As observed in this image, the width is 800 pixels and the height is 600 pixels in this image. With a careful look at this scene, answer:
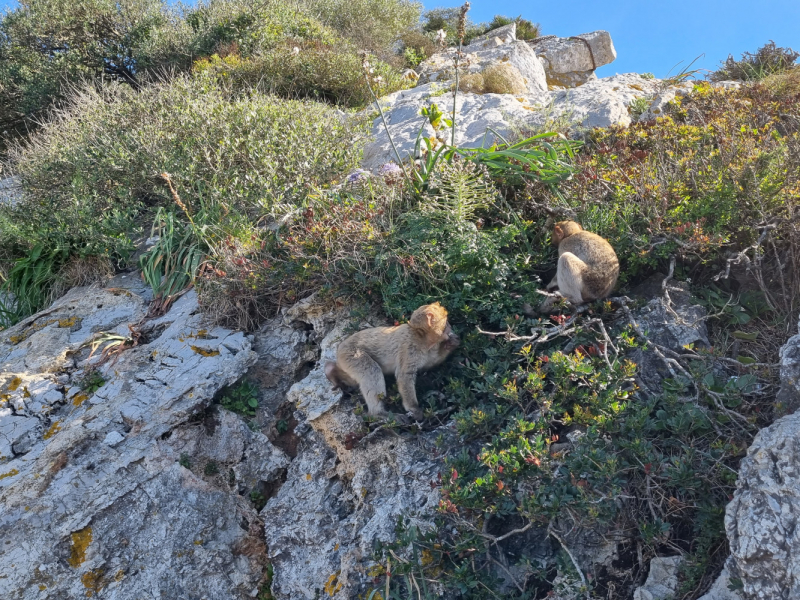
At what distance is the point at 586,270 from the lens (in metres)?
4.79

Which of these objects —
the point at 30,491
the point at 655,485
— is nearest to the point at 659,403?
the point at 655,485

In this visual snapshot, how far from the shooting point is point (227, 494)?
186 inches

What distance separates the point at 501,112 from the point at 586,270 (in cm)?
423

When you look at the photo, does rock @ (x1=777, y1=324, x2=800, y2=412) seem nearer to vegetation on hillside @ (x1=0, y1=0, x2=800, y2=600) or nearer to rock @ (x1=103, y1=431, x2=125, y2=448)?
vegetation on hillside @ (x1=0, y1=0, x2=800, y2=600)

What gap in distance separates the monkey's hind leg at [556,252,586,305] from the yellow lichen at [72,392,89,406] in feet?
15.3

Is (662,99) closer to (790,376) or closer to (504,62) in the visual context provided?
(504,62)

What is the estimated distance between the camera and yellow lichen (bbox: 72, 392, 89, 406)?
5.45 meters

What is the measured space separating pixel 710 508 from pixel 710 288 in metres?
2.42

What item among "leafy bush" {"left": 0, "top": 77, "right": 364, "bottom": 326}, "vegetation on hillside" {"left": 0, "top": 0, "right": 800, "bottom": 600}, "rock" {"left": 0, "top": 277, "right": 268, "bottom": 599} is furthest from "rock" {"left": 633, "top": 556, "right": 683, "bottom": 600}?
"leafy bush" {"left": 0, "top": 77, "right": 364, "bottom": 326}

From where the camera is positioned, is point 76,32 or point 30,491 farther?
point 76,32

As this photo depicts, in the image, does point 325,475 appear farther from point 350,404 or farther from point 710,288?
point 710,288

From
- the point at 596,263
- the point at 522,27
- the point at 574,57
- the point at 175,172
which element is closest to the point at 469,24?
the point at 522,27

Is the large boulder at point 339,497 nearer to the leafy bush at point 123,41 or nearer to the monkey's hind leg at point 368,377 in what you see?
the monkey's hind leg at point 368,377

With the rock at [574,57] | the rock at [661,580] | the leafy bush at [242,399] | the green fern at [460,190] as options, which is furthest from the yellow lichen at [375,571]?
the rock at [574,57]
